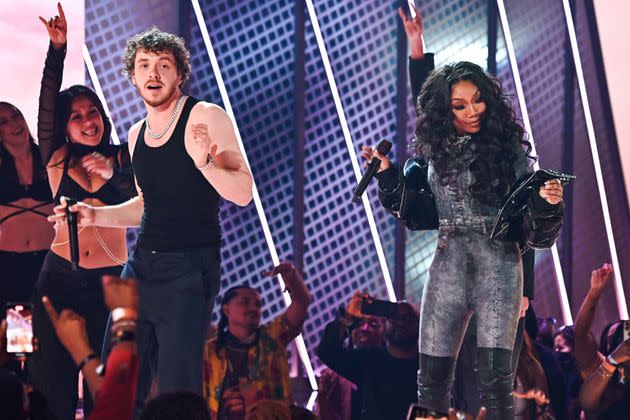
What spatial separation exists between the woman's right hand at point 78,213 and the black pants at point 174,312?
191 millimetres

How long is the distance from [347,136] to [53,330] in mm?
3027

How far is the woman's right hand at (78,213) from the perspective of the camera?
329 centimetres

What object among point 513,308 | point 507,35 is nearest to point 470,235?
point 513,308

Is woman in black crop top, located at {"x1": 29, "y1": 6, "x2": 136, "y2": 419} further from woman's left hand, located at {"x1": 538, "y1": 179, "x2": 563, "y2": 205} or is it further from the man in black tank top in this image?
woman's left hand, located at {"x1": 538, "y1": 179, "x2": 563, "y2": 205}

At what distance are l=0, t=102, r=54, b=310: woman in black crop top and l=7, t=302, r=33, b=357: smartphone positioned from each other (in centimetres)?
138

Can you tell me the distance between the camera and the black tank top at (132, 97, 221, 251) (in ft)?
10.7

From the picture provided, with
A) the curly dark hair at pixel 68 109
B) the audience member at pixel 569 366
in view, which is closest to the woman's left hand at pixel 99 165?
the curly dark hair at pixel 68 109

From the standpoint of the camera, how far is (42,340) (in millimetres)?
3551

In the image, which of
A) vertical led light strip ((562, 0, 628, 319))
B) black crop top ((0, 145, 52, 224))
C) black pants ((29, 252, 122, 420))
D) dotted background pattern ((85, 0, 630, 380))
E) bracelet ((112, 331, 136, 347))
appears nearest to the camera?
bracelet ((112, 331, 136, 347))

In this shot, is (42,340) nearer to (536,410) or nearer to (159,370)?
(159,370)

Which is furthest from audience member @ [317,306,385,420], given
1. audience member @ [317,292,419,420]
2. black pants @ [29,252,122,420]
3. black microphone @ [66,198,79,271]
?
black microphone @ [66,198,79,271]

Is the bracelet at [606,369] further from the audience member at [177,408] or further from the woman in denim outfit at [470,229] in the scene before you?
the audience member at [177,408]

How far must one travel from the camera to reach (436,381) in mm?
3311

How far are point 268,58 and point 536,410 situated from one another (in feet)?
8.39
